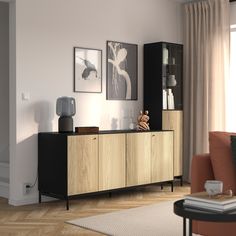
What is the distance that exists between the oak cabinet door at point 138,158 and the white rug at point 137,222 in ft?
2.55

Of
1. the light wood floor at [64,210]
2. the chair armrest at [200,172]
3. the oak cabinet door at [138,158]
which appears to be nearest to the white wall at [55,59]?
the light wood floor at [64,210]

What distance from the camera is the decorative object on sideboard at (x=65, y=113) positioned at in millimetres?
5375

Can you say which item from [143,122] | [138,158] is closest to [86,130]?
[138,158]

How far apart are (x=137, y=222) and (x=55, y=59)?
2266mm

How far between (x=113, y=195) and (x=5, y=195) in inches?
52.8

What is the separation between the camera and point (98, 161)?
5.38 metres

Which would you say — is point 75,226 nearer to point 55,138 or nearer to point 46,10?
point 55,138

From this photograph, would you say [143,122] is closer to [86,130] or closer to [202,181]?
[86,130]

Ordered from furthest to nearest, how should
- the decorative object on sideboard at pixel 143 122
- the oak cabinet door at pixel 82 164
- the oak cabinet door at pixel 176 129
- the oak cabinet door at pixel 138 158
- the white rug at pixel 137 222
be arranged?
the oak cabinet door at pixel 176 129, the decorative object on sideboard at pixel 143 122, the oak cabinet door at pixel 138 158, the oak cabinet door at pixel 82 164, the white rug at pixel 137 222

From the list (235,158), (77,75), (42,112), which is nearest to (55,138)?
(42,112)

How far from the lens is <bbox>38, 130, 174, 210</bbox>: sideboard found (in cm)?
512

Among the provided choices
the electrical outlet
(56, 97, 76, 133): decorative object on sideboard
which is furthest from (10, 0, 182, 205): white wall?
(56, 97, 76, 133): decorative object on sideboard

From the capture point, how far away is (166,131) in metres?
6.20

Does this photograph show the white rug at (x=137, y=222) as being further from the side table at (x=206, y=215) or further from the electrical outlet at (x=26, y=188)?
the side table at (x=206, y=215)
